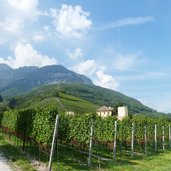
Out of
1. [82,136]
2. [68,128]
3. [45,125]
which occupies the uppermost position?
[68,128]

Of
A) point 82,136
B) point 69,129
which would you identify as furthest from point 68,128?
point 82,136

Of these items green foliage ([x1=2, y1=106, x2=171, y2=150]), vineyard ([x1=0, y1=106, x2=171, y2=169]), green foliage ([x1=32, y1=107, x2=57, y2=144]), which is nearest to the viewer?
Answer: green foliage ([x1=32, y1=107, x2=57, y2=144])

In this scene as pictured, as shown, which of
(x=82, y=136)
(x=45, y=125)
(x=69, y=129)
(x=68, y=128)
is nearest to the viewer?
(x=45, y=125)

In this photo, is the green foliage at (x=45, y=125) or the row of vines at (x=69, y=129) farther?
the row of vines at (x=69, y=129)

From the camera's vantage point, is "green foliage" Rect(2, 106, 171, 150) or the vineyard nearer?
the vineyard

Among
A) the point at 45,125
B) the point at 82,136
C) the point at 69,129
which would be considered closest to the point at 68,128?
the point at 69,129

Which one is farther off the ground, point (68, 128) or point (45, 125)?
point (68, 128)

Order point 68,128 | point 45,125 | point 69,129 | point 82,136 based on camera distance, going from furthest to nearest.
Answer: point 68,128, point 69,129, point 82,136, point 45,125

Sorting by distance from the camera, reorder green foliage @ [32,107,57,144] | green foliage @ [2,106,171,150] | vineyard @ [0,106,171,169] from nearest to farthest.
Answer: green foliage @ [32,107,57,144], vineyard @ [0,106,171,169], green foliage @ [2,106,171,150]

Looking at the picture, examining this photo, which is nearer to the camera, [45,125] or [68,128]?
[45,125]

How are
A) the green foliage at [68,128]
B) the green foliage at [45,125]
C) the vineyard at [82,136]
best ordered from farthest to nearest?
1. the green foliage at [68,128]
2. the vineyard at [82,136]
3. the green foliage at [45,125]

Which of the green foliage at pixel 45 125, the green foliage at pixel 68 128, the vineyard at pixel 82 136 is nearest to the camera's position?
the green foliage at pixel 45 125

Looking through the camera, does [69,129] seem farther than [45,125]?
Yes

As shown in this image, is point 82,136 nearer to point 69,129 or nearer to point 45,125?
point 69,129
